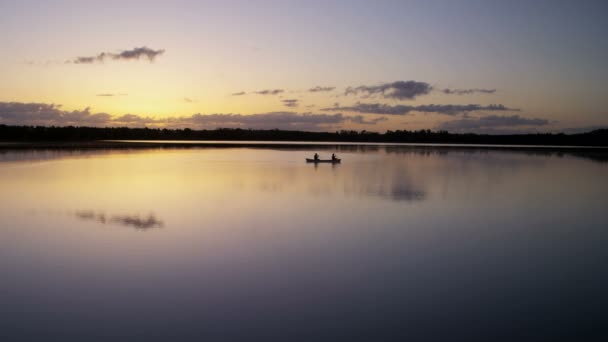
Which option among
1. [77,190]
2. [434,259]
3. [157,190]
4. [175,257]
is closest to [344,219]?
[434,259]

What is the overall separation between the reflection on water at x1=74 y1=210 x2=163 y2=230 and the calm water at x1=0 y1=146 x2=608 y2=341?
69mm

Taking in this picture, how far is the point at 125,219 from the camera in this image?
10.2 m

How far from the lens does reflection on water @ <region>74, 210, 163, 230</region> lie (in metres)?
9.61

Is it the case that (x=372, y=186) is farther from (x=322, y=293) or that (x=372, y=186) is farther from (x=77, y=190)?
(x=322, y=293)

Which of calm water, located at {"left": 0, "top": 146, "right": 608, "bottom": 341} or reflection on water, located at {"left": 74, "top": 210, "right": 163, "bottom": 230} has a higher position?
reflection on water, located at {"left": 74, "top": 210, "right": 163, "bottom": 230}

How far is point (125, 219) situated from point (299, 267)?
16.8 feet

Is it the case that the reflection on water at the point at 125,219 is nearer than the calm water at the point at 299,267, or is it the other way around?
the calm water at the point at 299,267

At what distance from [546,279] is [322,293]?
3.18 metres

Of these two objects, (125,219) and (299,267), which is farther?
(125,219)

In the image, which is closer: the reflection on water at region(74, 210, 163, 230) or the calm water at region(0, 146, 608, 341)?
the calm water at region(0, 146, 608, 341)

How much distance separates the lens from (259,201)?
13148mm

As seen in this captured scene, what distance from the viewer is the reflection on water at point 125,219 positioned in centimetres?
961

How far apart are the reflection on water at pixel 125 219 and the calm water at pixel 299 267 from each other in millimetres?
69

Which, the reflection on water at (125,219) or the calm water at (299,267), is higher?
the reflection on water at (125,219)
